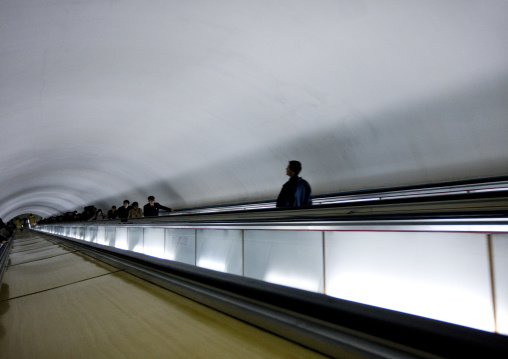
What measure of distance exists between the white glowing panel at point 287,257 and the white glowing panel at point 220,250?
243 mm

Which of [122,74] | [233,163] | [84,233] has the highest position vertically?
[122,74]

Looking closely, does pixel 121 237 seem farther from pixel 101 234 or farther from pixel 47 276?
pixel 47 276

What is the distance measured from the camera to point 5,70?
4.52 meters

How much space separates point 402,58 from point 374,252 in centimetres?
331

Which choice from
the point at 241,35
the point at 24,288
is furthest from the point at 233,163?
the point at 24,288

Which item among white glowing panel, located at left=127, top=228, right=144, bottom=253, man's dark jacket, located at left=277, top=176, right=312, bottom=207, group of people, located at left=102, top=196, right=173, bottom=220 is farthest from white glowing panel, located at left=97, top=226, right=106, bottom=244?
man's dark jacket, located at left=277, top=176, right=312, bottom=207

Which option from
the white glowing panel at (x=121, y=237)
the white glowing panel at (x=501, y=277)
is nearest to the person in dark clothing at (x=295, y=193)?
the white glowing panel at (x=501, y=277)

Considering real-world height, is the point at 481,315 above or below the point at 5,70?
below

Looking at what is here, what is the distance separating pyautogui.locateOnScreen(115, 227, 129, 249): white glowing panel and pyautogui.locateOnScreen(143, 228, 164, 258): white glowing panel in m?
1.15

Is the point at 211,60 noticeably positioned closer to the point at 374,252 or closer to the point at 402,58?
the point at 402,58

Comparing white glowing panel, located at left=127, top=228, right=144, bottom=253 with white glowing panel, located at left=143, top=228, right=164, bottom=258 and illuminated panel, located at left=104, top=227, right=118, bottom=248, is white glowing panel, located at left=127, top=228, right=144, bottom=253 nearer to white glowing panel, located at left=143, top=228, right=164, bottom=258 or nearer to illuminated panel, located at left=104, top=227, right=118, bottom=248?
white glowing panel, located at left=143, top=228, right=164, bottom=258

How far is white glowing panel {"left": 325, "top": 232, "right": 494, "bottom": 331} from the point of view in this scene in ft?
6.71

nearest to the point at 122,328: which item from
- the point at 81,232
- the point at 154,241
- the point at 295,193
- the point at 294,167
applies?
the point at 295,193

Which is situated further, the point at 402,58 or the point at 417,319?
the point at 402,58
